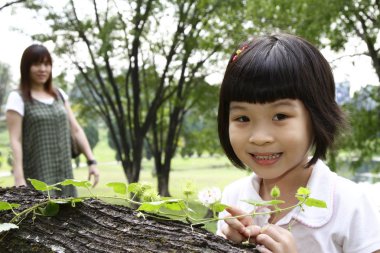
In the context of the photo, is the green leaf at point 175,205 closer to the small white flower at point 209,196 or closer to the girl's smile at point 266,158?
the small white flower at point 209,196

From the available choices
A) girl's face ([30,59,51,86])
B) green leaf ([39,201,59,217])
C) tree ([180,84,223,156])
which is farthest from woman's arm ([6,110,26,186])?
tree ([180,84,223,156])

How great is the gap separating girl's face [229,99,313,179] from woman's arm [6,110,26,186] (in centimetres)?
243

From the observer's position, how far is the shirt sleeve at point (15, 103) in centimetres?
350

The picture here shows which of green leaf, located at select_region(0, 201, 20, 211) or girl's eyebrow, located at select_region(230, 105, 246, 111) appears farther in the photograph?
girl's eyebrow, located at select_region(230, 105, 246, 111)

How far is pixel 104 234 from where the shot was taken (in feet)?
3.76

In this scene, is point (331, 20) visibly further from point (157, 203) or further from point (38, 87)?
point (157, 203)

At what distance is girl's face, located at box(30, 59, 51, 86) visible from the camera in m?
3.59

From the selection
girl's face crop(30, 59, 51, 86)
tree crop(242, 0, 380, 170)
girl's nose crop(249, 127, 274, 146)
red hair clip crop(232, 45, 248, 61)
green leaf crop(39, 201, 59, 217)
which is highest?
tree crop(242, 0, 380, 170)

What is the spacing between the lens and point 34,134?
12.0 ft

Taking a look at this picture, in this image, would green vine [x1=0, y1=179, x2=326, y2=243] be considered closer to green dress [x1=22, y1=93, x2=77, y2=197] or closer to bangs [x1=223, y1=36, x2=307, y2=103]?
bangs [x1=223, y1=36, x2=307, y2=103]

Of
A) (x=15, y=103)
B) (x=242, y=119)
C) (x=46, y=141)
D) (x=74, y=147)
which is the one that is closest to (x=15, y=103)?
(x=15, y=103)

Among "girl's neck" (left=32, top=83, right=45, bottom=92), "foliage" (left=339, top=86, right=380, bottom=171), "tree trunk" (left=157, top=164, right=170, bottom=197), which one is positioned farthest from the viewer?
"tree trunk" (left=157, top=164, right=170, bottom=197)

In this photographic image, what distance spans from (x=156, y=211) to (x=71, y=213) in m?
0.20

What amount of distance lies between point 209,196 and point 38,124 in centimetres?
269
